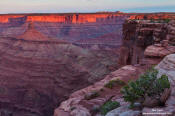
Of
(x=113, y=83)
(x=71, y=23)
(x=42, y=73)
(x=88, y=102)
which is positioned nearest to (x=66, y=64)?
(x=42, y=73)

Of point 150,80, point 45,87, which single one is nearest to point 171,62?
point 150,80

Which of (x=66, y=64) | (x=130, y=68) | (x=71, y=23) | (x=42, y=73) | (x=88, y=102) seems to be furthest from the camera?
(x=71, y=23)

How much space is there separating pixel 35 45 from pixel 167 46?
121ft

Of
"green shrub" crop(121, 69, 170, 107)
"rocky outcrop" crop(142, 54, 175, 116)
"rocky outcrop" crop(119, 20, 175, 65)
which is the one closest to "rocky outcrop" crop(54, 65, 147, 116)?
"green shrub" crop(121, 69, 170, 107)

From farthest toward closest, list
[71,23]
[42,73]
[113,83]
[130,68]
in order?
[71,23], [42,73], [130,68], [113,83]

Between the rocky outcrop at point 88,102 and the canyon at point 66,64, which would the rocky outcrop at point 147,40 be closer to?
the canyon at point 66,64

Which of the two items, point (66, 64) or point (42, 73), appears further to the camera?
point (66, 64)

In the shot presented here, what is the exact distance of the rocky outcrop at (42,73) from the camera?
30.0m

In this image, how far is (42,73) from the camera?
35.2 meters

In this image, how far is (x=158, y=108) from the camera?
484cm

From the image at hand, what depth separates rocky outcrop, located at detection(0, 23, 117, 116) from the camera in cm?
2997

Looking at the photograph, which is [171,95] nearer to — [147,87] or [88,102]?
[147,87]

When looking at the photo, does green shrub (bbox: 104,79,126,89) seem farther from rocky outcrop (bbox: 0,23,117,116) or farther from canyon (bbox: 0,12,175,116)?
rocky outcrop (bbox: 0,23,117,116)

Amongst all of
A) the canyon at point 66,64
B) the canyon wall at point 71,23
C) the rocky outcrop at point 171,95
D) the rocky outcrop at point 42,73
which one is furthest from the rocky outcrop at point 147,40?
the canyon wall at point 71,23
